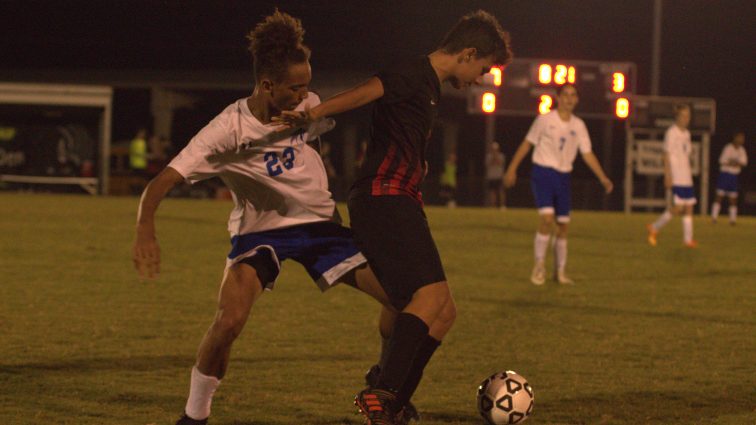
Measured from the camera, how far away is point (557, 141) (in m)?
12.6

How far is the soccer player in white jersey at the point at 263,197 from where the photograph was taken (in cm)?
504

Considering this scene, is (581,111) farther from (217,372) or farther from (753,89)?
(217,372)

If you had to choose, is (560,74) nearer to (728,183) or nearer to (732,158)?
(732,158)

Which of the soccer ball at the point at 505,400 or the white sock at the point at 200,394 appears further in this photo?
the soccer ball at the point at 505,400

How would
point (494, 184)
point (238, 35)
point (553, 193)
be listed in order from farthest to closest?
1. point (238, 35)
2. point (494, 184)
3. point (553, 193)

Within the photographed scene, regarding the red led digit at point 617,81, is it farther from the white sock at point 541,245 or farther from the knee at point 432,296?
the knee at point 432,296

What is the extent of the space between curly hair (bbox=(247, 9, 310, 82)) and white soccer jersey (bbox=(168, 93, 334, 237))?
20cm

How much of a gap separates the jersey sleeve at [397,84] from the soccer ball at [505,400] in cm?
142

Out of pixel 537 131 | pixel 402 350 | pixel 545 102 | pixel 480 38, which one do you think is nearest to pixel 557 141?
pixel 537 131

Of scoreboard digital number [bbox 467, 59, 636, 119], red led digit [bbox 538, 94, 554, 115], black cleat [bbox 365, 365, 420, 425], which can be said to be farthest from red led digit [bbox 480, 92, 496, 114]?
black cleat [bbox 365, 365, 420, 425]

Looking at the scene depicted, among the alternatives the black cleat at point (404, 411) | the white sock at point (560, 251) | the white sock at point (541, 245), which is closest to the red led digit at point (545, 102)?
the white sock at point (560, 251)

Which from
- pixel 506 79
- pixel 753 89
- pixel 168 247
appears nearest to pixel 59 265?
pixel 168 247

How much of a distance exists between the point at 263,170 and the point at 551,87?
91.5ft

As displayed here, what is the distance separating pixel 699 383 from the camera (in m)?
6.78
